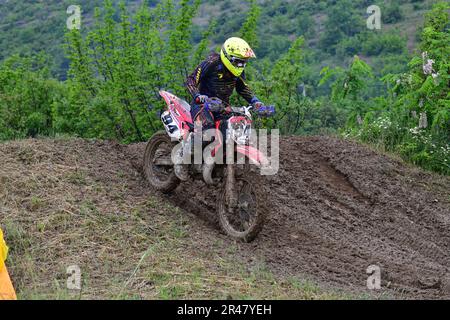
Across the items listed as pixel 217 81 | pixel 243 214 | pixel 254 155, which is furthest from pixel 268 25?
pixel 254 155

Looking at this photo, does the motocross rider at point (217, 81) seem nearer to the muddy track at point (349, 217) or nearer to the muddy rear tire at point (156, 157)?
the muddy rear tire at point (156, 157)

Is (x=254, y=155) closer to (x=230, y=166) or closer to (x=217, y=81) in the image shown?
(x=230, y=166)

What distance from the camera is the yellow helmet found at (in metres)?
8.68

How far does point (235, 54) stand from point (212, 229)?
2.22 meters

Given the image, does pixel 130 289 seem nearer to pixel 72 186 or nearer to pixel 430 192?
pixel 72 186

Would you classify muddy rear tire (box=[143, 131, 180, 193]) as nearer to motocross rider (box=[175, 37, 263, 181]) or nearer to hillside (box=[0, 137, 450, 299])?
hillside (box=[0, 137, 450, 299])

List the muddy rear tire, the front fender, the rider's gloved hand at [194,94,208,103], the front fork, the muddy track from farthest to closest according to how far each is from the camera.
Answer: the muddy rear tire
the rider's gloved hand at [194,94,208,103]
the front fork
the front fender
the muddy track

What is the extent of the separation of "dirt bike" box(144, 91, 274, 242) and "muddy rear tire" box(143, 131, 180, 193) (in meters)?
0.31

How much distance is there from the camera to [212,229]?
29.1ft

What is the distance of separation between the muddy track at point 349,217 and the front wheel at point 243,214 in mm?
187

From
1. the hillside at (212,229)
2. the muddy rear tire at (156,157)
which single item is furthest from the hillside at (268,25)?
the muddy rear tire at (156,157)

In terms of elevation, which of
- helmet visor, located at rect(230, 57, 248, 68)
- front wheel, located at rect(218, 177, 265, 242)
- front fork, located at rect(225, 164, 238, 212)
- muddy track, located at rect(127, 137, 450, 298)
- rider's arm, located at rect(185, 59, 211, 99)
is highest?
helmet visor, located at rect(230, 57, 248, 68)

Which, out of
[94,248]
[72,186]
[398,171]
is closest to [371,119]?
[398,171]

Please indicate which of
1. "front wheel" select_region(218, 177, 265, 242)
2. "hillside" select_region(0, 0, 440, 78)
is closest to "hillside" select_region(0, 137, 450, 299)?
"front wheel" select_region(218, 177, 265, 242)
